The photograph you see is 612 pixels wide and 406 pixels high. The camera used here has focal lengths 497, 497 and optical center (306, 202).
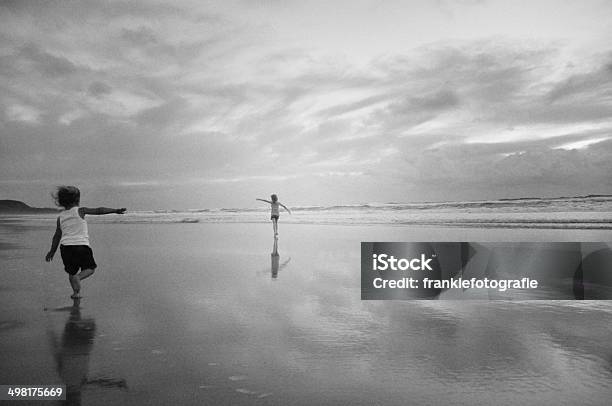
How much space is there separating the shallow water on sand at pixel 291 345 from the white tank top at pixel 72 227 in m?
0.91

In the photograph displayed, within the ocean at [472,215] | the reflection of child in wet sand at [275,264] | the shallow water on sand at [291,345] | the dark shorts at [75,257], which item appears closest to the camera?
the shallow water on sand at [291,345]

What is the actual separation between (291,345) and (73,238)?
4447 millimetres

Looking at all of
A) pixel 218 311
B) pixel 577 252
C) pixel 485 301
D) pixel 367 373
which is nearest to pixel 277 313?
pixel 218 311

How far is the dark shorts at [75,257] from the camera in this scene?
762 cm

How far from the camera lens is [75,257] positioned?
25.1ft

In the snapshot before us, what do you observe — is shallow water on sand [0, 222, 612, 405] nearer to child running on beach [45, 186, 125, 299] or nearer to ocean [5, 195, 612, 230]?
child running on beach [45, 186, 125, 299]

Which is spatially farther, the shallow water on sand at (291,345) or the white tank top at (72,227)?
the white tank top at (72,227)

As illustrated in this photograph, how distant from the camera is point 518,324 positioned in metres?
6.02

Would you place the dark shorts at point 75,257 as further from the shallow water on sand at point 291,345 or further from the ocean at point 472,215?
the ocean at point 472,215

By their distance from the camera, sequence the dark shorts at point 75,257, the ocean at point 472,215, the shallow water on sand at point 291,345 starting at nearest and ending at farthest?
1. the shallow water on sand at point 291,345
2. the dark shorts at point 75,257
3. the ocean at point 472,215

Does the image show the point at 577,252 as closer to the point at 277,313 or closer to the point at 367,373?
the point at 277,313

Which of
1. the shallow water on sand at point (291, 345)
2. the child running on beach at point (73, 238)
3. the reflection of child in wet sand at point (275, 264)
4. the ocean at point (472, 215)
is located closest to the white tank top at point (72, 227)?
the child running on beach at point (73, 238)

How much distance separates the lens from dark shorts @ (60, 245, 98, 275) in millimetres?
7625

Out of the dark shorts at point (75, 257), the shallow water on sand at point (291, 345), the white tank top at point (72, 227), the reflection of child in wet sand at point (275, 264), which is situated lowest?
the shallow water on sand at point (291, 345)
